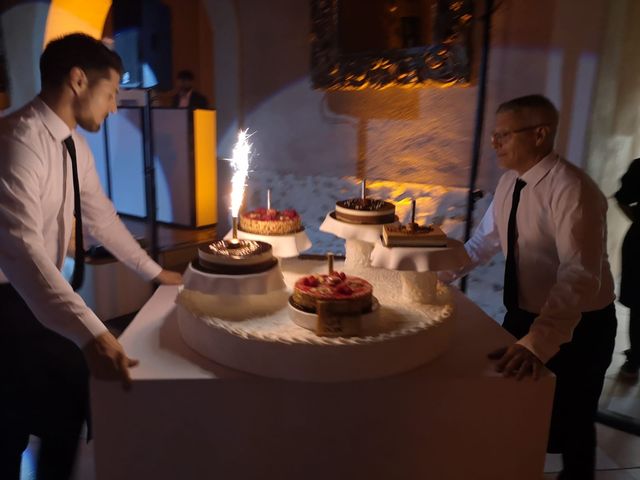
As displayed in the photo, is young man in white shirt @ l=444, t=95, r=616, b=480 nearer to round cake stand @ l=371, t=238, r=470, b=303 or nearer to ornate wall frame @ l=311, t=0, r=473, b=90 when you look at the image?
round cake stand @ l=371, t=238, r=470, b=303

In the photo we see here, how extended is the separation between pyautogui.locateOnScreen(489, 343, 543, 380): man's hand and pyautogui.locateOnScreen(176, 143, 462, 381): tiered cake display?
173 mm

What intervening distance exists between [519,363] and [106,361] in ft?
3.47

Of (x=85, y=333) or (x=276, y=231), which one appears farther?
(x=276, y=231)

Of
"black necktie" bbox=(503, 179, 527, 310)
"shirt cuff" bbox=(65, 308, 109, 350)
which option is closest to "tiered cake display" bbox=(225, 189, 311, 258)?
"shirt cuff" bbox=(65, 308, 109, 350)

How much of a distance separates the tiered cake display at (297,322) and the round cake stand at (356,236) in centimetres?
23

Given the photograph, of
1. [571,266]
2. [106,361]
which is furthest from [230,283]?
[571,266]

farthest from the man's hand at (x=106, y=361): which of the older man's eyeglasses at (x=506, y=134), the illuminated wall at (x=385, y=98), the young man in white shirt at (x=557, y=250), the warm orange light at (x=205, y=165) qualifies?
the warm orange light at (x=205, y=165)

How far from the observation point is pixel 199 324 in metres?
1.50

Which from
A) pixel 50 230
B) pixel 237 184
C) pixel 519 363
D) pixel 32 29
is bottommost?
pixel 519 363

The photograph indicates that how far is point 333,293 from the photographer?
1.42 m

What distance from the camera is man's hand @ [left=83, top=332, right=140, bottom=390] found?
1355 mm

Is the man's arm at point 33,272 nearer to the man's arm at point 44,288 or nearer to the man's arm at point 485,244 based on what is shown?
the man's arm at point 44,288

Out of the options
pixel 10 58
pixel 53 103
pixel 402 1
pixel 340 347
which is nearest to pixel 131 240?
pixel 53 103

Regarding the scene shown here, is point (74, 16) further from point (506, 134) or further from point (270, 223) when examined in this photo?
point (506, 134)
